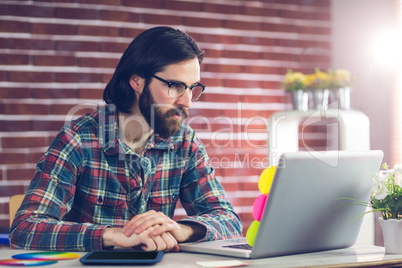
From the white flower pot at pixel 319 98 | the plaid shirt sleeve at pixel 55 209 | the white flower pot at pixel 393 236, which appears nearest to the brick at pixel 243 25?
the white flower pot at pixel 319 98

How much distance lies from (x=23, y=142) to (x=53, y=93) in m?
0.35

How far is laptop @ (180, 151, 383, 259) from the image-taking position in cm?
117

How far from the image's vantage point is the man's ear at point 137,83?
2.05 m

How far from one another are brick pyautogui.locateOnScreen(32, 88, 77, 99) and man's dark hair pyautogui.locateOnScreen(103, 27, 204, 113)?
1.09 meters

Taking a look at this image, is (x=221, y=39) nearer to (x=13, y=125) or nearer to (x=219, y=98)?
(x=219, y=98)

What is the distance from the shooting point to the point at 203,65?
3.38 metres

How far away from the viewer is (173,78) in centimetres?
193

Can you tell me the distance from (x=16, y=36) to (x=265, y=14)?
1.70 m

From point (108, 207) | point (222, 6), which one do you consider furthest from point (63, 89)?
point (108, 207)

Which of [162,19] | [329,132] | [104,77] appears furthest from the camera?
[329,132]

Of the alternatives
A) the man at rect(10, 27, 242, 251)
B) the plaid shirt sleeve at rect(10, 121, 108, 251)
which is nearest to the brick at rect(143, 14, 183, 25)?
the man at rect(10, 27, 242, 251)

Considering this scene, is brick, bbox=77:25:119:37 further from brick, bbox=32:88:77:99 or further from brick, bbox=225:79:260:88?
brick, bbox=225:79:260:88

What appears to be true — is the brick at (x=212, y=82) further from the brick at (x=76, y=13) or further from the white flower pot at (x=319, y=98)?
the brick at (x=76, y=13)

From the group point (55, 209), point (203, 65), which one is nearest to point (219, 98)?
point (203, 65)
